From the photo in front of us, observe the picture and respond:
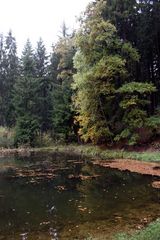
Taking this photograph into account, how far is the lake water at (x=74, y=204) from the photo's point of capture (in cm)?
1165

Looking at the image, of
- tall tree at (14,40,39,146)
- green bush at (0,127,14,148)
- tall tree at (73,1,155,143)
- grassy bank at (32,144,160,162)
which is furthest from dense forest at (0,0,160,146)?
green bush at (0,127,14,148)

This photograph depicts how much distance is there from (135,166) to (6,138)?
94.3ft

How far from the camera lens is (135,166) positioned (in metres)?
26.1

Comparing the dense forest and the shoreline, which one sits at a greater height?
the dense forest

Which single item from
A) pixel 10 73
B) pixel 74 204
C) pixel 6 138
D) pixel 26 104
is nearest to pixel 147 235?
pixel 74 204

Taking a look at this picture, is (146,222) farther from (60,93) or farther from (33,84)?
(33,84)

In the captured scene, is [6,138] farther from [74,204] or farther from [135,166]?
[74,204]

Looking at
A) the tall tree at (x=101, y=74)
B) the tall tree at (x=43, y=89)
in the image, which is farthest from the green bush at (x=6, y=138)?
the tall tree at (x=101, y=74)

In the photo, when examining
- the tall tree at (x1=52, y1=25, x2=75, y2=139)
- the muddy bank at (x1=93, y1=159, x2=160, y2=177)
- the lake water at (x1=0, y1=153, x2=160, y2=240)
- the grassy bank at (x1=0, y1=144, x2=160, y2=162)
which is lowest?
the lake water at (x1=0, y1=153, x2=160, y2=240)

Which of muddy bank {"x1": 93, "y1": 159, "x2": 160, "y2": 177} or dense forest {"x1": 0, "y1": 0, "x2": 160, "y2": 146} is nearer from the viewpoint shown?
muddy bank {"x1": 93, "y1": 159, "x2": 160, "y2": 177}

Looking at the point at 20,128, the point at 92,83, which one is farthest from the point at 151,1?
the point at 20,128

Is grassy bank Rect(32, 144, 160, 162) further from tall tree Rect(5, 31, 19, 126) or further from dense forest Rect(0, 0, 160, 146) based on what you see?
tall tree Rect(5, 31, 19, 126)

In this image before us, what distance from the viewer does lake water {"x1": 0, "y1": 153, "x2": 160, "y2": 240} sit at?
38.2 feet

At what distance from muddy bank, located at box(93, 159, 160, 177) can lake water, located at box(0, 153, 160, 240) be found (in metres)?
1.10
